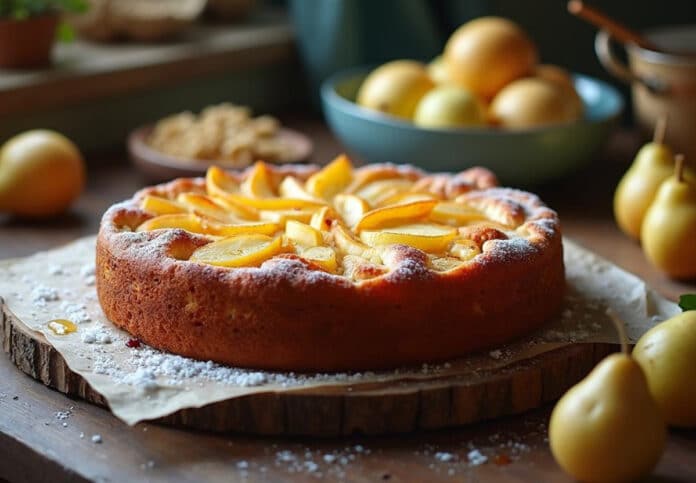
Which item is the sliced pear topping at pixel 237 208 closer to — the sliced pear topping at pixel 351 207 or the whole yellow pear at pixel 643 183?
the sliced pear topping at pixel 351 207

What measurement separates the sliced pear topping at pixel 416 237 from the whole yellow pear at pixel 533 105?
72cm

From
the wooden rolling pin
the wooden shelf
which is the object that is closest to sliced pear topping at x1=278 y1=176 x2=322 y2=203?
the wooden rolling pin

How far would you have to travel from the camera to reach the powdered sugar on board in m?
1.36

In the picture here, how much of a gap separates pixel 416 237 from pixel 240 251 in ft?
0.82

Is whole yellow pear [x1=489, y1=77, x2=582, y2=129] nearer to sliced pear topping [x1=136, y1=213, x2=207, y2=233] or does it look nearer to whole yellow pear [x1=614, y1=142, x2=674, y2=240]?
whole yellow pear [x1=614, y1=142, x2=674, y2=240]

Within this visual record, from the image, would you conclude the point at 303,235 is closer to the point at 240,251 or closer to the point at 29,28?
the point at 240,251

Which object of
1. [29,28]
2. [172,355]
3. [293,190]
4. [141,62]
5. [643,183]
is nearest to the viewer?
[172,355]

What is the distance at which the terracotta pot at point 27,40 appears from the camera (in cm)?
245

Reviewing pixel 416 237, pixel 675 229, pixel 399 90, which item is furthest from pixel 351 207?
pixel 399 90

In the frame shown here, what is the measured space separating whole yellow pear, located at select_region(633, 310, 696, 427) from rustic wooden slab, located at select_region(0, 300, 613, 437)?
0.43ft

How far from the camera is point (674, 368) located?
1.36 m

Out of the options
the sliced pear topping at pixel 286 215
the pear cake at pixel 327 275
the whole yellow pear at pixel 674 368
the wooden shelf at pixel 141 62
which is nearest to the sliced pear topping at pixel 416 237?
the pear cake at pixel 327 275

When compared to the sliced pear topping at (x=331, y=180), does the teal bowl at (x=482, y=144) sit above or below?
below

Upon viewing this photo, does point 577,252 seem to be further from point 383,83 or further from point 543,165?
point 383,83
